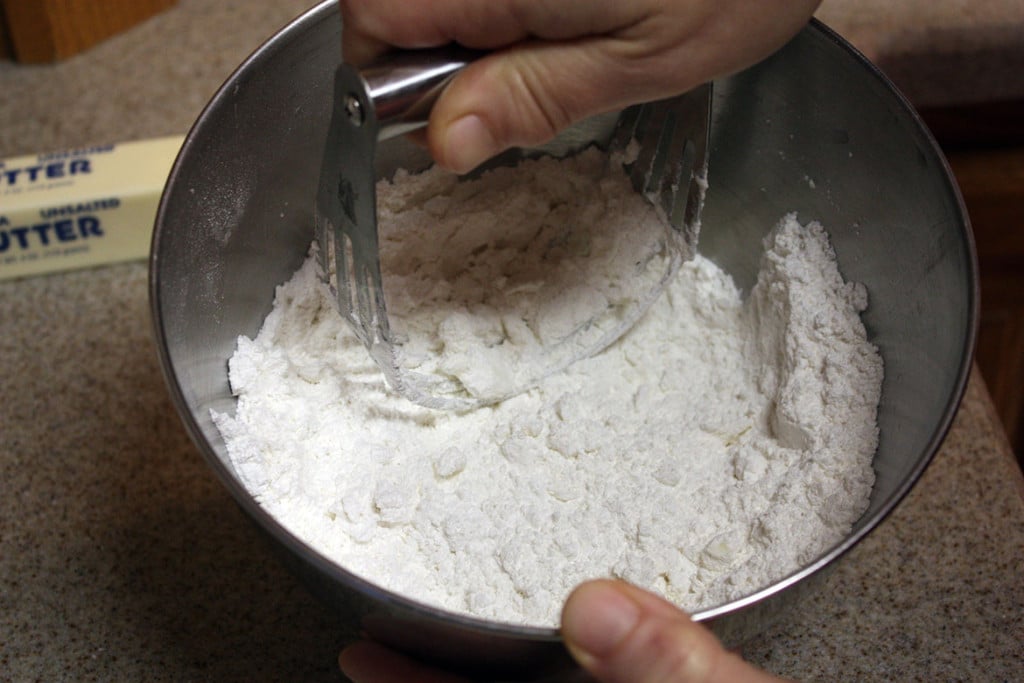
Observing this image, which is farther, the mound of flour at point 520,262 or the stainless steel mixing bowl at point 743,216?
the mound of flour at point 520,262

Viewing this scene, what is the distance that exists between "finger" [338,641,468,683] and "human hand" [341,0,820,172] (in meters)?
0.31

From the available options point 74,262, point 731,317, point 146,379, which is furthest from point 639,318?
point 74,262

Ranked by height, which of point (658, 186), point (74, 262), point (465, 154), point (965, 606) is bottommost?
point (965, 606)

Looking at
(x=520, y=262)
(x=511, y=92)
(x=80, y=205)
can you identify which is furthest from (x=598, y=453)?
(x=80, y=205)

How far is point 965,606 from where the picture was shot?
0.70 metres

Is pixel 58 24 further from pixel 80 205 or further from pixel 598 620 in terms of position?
pixel 598 620

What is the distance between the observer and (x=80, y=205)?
0.84 meters

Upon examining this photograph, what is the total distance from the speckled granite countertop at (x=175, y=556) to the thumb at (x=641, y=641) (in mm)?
258

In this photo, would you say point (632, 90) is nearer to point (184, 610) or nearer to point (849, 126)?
point (849, 126)

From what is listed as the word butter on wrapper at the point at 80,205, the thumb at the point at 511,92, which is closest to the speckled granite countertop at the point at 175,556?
the word butter on wrapper at the point at 80,205

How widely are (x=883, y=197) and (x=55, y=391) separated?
0.68m

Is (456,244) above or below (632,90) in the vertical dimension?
below

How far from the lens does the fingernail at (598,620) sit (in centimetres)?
45

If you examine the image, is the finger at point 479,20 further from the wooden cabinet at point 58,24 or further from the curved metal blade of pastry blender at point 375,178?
the wooden cabinet at point 58,24
